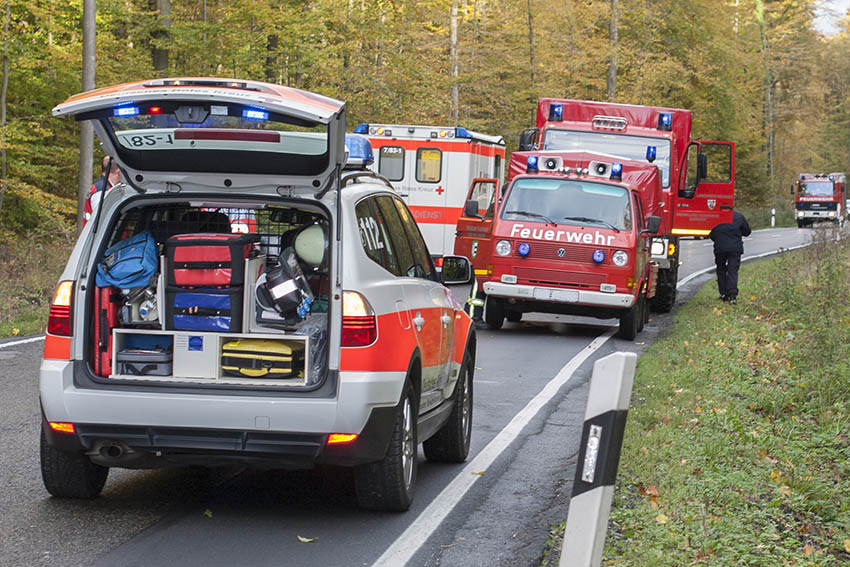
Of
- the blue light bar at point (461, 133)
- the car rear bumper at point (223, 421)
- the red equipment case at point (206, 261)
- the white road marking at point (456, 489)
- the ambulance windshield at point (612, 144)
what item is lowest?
the white road marking at point (456, 489)

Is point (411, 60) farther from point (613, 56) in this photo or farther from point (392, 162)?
point (392, 162)

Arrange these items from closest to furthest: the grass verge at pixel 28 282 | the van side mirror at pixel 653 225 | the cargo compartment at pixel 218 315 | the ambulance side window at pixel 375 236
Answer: the cargo compartment at pixel 218 315, the ambulance side window at pixel 375 236, the grass verge at pixel 28 282, the van side mirror at pixel 653 225

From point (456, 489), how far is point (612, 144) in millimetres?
14744

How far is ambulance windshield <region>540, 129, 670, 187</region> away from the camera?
21.4m

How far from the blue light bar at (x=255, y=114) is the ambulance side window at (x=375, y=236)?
746 millimetres

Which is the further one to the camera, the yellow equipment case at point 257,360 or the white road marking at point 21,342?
the white road marking at point 21,342

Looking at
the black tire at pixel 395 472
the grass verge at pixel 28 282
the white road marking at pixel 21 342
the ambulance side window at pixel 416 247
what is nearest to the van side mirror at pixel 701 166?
the grass verge at pixel 28 282

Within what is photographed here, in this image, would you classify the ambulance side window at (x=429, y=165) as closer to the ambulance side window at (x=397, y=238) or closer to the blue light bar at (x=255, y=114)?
the ambulance side window at (x=397, y=238)

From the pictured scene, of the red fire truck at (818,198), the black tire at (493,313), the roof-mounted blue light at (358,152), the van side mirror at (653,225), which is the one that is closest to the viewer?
the roof-mounted blue light at (358,152)

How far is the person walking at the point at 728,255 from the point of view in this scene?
20812 millimetres

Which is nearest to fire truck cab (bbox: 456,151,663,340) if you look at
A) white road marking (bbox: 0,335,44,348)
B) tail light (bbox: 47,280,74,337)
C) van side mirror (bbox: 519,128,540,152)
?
van side mirror (bbox: 519,128,540,152)

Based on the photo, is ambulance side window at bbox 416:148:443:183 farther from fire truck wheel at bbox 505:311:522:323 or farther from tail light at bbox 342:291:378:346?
tail light at bbox 342:291:378:346

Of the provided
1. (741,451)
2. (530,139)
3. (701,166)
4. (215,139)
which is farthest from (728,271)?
(215,139)

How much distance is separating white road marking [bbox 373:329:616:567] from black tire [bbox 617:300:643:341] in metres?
4.38
